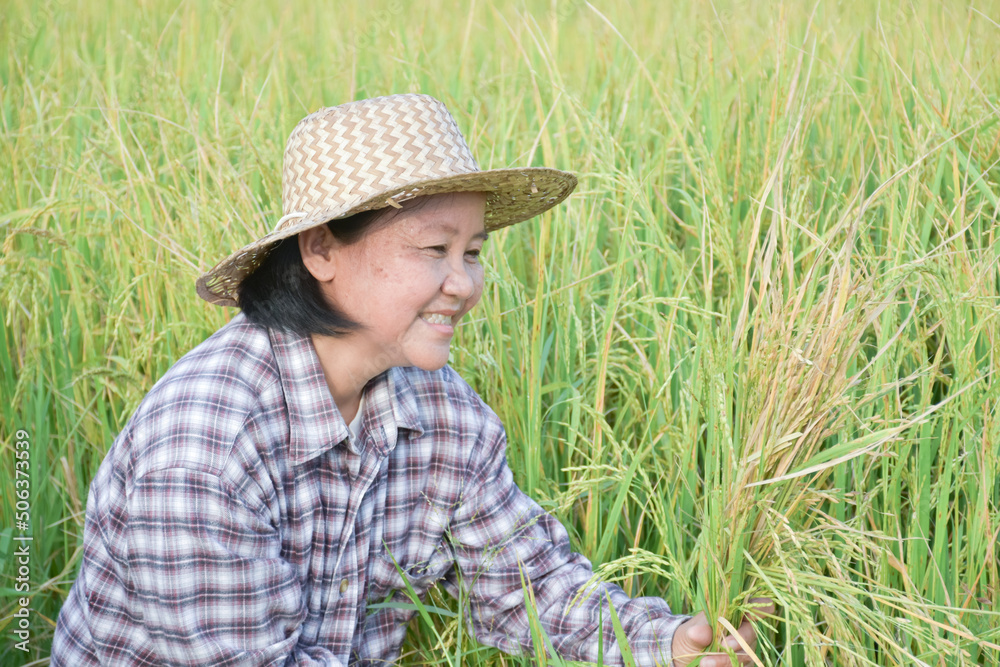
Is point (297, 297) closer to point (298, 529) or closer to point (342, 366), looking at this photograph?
point (342, 366)

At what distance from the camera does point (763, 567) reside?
149cm

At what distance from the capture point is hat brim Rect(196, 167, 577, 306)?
5.28 feet

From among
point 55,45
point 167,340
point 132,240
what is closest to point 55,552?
point 167,340

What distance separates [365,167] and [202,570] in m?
0.75

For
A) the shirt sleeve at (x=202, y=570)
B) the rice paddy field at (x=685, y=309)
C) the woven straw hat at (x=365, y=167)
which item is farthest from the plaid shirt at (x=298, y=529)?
the woven straw hat at (x=365, y=167)

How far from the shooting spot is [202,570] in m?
1.60

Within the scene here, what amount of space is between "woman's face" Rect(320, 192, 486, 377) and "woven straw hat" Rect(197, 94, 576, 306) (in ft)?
0.18

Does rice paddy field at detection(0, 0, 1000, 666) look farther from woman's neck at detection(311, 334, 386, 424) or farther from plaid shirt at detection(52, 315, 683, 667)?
woman's neck at detection(311, 334, 386, 424)

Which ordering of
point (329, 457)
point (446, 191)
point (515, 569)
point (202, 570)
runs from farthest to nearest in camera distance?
point (515, 569) → point (329, 457) → point (446, 191) → point (202, 570)

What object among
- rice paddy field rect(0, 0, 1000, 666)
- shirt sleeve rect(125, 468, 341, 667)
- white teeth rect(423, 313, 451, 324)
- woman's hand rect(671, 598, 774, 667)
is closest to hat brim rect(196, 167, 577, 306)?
rice paddy field rect(0, 0, 1000, 666)

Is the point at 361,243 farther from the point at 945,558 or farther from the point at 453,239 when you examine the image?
the point at 945,558

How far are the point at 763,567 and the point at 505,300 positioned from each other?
111cm

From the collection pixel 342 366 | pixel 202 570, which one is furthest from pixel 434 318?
pixel 202 570

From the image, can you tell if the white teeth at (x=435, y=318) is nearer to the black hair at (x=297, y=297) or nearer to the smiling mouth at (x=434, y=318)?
the smiling mouth at (x=434, y=318)
